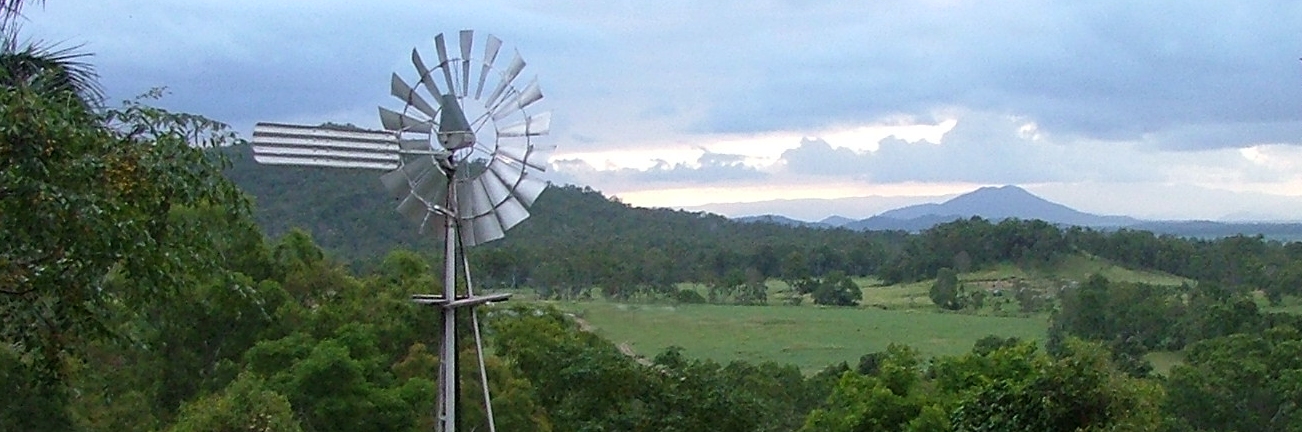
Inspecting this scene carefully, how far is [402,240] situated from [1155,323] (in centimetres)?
1935

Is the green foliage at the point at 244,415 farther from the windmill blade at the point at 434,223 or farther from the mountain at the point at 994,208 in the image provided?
the mountain at the point at 994,208

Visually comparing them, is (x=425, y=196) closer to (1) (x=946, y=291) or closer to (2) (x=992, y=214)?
(1) (x=946, y=291)

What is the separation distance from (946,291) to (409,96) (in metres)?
38.0

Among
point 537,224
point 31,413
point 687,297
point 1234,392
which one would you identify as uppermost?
point 537,224

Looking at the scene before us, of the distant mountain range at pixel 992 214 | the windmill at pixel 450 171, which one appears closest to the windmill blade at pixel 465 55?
the windmill at pixel 450 171

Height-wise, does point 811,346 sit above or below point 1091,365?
below

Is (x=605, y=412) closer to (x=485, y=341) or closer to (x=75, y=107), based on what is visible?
(x=485, y=341)

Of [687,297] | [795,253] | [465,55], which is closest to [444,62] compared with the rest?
[465,55]

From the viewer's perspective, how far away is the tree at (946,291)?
40.7 metres

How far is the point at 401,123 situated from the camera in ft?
17.2

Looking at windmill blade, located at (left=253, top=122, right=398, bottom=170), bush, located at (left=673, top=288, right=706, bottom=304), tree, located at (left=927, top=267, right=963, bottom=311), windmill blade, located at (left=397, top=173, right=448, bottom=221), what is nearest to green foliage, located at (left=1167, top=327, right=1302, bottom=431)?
windmill blade, located at (left=397, top=173, right=448, bottom=221)

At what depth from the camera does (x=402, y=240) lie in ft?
105

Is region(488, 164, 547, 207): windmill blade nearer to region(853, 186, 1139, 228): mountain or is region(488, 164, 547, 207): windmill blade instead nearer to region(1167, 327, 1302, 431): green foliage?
region(1167, 327, 1302, 431): green foliage

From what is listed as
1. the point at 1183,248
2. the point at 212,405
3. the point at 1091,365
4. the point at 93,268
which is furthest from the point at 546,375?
the point at 1183,248
